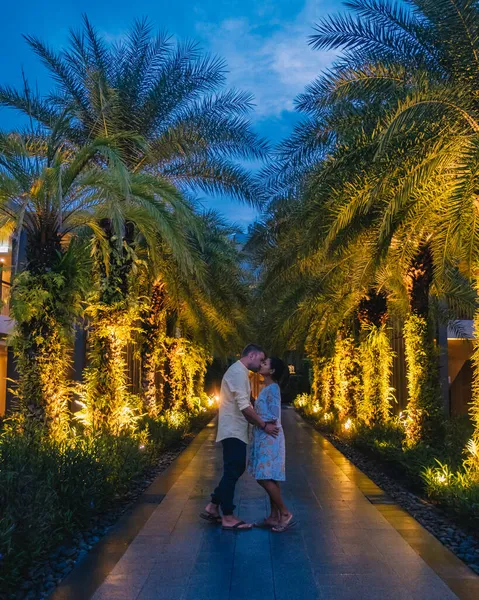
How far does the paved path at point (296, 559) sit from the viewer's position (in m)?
4.86

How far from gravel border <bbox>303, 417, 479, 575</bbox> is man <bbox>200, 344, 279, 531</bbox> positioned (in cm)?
201

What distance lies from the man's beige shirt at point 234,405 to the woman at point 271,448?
16cm

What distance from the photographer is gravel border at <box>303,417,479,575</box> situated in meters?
6.22

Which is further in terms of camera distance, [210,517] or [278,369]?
[210,517]

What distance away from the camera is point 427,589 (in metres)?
4.91

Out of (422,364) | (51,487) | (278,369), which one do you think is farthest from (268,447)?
(422,364)

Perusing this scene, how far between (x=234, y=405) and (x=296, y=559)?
1608 mm

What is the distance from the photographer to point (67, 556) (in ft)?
19.4

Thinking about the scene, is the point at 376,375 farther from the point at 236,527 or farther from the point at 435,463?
the point at 236,527

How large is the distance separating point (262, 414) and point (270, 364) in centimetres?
51

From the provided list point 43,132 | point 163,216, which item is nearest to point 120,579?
point 163,216

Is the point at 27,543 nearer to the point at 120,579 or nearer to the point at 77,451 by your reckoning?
the point at 120,579

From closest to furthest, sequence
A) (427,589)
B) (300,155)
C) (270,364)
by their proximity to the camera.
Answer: (427,589), (270,364), (300,155)

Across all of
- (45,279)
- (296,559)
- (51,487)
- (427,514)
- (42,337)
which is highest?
(45,279)
